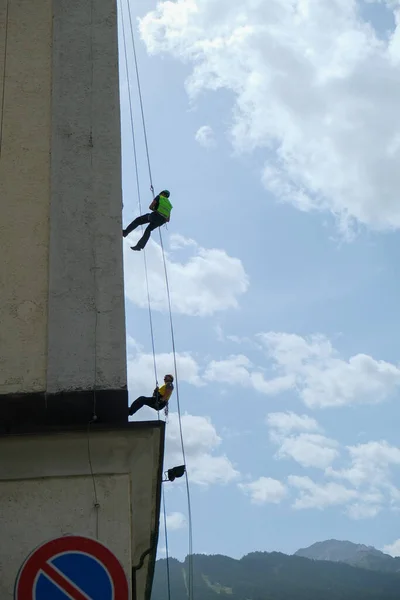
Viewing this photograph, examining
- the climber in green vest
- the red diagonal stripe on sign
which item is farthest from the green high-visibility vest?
the red diagonal stripe on sign

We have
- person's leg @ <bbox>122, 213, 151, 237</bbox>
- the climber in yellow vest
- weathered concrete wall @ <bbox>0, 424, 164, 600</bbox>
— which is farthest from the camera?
person's leg @ <bbox>122, 213, 151, 237</bbox>

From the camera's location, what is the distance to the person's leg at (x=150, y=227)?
13.9 metres

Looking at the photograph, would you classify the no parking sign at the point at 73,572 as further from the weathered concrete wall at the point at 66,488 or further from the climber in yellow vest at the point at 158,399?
the climber in yellow vest at the point at 158,399

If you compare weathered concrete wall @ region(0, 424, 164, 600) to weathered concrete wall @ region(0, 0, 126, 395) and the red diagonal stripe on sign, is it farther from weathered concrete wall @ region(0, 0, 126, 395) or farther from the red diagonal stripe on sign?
the red diagonal stripe on sign

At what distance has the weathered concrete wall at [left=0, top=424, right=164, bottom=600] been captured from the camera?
7.88 metres

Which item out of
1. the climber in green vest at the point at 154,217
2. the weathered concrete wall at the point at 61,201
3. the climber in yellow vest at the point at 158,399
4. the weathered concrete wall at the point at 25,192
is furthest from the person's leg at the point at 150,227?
the weathered concrete wall at the point at 25,192

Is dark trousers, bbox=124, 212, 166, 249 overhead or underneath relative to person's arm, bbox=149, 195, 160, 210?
underneath

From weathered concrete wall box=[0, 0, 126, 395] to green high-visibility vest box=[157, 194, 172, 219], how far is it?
3300mm

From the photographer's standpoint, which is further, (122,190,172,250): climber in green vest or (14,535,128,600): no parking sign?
(122,190,172,250): climber in green vest

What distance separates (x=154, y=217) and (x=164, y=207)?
0.27m

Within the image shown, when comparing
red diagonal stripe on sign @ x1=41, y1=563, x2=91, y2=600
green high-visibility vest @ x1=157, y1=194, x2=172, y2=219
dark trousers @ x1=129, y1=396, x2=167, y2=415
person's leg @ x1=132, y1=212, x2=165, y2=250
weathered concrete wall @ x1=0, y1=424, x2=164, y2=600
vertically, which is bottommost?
red diagonal stripe on sign @ x1=41, y1=563, x2=91, y2=600

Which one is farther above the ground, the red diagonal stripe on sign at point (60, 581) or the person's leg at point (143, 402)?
the person's leg at point (143, 402)

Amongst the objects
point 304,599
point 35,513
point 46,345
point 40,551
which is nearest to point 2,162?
point 46,345

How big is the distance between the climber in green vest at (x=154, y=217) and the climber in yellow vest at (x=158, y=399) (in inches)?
103
